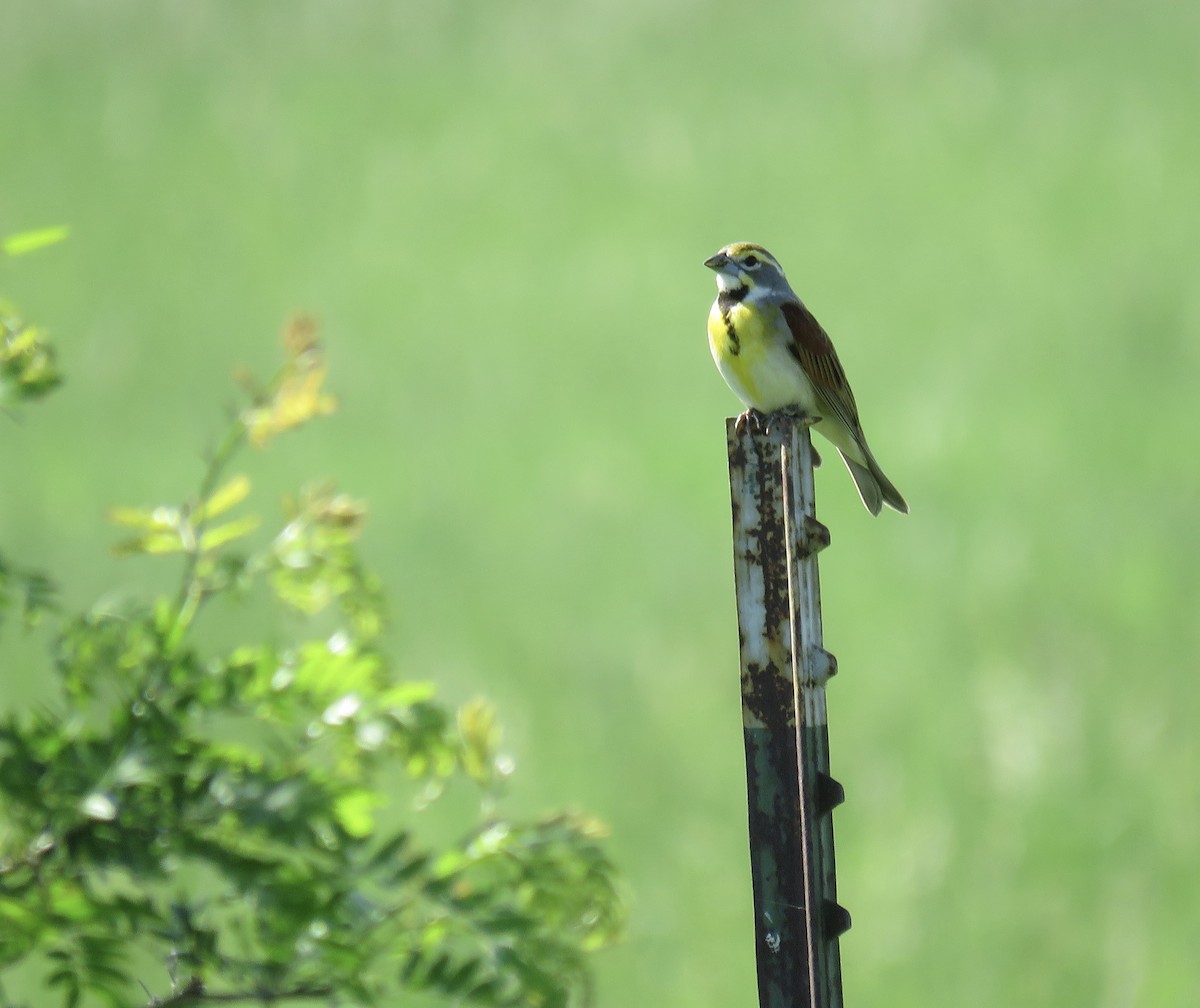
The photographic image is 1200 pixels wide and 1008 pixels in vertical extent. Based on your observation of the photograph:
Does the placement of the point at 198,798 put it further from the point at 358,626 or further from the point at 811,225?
the point at 811,225

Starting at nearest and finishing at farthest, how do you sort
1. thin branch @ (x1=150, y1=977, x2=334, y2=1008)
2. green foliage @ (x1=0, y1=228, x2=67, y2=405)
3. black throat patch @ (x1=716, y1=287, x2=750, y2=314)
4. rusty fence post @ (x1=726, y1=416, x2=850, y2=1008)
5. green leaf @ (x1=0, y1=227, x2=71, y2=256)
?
1. rusty fence post @ (x1=726, y1=416, x2=850, y2=1008)
2. thin branch @ (x1=150, y1=977, x2=334, y2=1008)
3. green leaf @ (x1=0, y1=227, x2=71, y2=256)
4. green foliage @ (x1=0, y1=228, x2=67, y2=405)
5. black throat patch @ (x1=716, y1=287, x2=750, y2=314)

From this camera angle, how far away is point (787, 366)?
5031mm

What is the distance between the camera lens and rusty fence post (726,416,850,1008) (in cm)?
265

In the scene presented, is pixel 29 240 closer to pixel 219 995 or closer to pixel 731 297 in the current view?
pixel 219 995

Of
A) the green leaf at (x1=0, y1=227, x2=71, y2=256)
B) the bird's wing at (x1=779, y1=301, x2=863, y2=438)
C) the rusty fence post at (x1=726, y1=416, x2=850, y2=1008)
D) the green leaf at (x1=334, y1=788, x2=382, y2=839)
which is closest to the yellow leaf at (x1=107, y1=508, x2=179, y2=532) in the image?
the green leaf at (x1=0, y1=227, x2=71, y2=256)

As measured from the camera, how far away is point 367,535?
1303cm

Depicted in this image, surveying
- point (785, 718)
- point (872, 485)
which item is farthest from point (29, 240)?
point (872, 485)

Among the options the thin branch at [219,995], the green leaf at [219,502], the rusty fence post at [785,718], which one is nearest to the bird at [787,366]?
the green leaf at [219,502]

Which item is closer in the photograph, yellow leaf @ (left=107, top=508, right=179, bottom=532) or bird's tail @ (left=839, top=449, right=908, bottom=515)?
yellow leaf @ (left=107, top=508, right=179, bottom=532)

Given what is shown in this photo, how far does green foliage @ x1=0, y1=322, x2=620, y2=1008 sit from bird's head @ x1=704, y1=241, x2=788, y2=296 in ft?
6.75

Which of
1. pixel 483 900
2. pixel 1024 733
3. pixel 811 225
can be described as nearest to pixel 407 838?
pixel 483 900

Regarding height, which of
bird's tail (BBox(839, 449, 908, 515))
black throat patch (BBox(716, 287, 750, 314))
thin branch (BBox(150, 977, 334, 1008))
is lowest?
thin branch (BBox(150, 977, 334, 1008))

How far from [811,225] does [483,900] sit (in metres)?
14.0

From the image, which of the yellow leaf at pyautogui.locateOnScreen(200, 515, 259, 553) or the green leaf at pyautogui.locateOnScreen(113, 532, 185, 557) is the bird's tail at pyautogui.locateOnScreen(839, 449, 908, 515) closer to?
the yellow leaf at pyautogui.locateOnScreen(200, 515, 259, 553)
